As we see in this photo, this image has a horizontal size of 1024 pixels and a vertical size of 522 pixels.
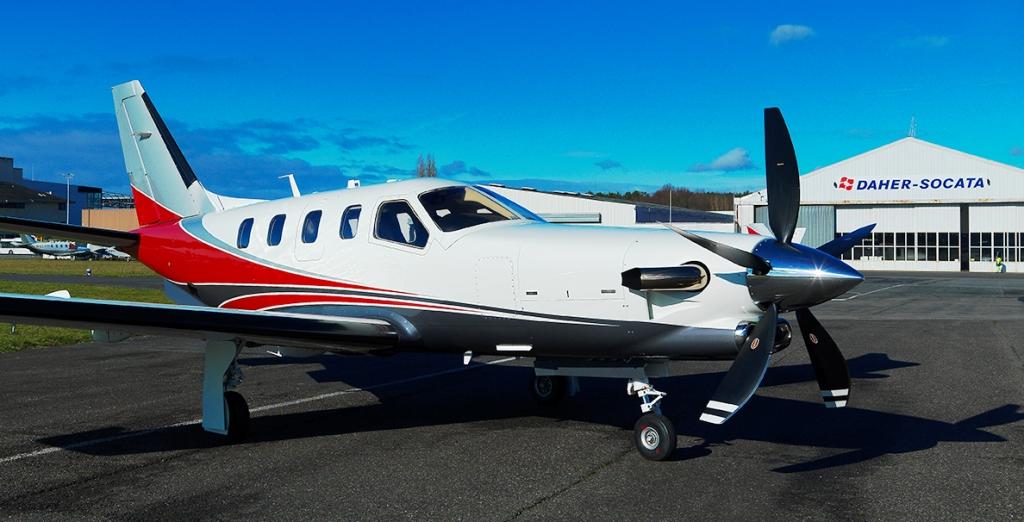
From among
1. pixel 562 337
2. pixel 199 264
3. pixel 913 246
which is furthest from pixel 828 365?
pixel 913 246

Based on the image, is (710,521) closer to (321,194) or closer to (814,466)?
(814,466)

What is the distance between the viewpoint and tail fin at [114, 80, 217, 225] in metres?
12.9

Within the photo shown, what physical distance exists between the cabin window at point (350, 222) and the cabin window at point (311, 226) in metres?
0.46

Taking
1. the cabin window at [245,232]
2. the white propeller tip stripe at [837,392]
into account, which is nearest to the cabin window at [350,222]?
the cabin window at [245,232]

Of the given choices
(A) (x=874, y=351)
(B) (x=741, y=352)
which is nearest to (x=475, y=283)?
(B) (x=741, y=352)

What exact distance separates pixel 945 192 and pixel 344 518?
211 feet

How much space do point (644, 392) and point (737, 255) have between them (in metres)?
1.62

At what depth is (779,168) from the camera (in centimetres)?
760

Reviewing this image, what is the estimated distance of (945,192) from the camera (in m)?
60.2

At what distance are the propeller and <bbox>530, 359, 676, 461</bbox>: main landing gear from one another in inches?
33.0

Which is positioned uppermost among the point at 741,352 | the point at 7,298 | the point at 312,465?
the point at 7,298

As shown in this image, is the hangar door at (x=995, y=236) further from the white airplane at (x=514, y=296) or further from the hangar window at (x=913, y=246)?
the white airplane at (x=514, y=296)

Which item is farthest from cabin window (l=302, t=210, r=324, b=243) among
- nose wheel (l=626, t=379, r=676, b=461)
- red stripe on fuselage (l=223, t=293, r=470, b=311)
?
nose wheel (l=626, t=379, r=676, b=461)

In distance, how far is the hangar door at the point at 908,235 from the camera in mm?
61469
